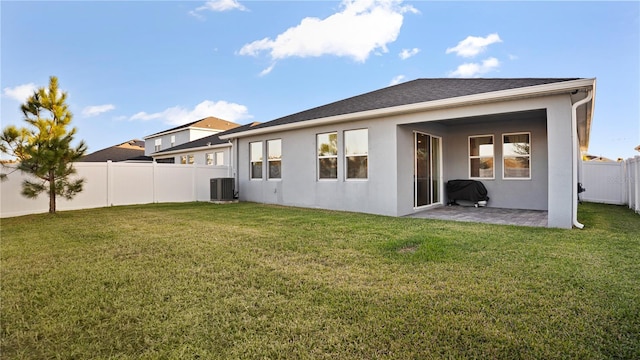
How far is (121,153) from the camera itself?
29312 millimetres

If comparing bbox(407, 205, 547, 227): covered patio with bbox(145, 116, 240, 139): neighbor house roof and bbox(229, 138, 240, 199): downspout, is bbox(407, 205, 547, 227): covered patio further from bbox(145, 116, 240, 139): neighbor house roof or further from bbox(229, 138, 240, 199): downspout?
bbox(145, 116, 240, 139): neighbor house roof

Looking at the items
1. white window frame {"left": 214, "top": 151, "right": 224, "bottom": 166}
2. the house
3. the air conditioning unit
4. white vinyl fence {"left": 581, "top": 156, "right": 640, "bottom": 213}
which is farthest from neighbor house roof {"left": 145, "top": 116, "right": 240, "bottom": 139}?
white vinyl fence {"left": 581, "top": 156, "right": 640, "bottom": 213}

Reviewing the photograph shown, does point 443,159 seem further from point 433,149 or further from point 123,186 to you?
point 123,186

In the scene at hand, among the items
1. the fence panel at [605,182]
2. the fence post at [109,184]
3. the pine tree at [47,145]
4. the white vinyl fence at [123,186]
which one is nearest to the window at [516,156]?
the fence panel at [605,182]

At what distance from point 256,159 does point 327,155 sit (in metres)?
3.66

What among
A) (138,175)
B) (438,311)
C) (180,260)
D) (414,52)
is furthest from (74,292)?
(414,52)

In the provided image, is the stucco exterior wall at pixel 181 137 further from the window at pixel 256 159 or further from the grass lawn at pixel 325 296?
the grass lawn at pixel 325 296

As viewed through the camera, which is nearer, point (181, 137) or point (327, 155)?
point (327, 155)

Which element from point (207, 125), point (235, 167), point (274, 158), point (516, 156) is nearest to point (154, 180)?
point (235, 167)

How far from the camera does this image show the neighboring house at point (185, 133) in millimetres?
25453

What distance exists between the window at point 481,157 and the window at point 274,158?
20.9 ft

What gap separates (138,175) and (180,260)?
360 inches

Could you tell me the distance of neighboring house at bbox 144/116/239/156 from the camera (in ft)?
83.5

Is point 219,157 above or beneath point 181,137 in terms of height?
beneath
